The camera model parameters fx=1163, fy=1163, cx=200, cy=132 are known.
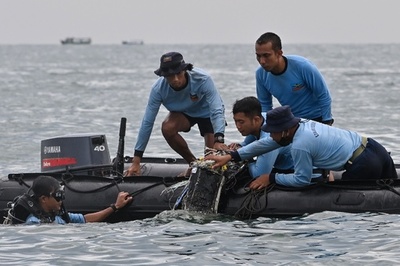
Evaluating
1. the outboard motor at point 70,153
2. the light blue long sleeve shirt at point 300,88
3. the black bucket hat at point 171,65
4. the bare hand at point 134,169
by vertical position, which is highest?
the black bucket hat at point 171,65

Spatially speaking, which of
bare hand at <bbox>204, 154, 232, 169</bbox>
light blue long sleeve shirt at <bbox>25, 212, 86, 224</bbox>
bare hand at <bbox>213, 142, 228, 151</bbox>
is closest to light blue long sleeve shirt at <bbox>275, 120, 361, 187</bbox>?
bare hand at <bbox>204, 154, 232, 169</bbox>

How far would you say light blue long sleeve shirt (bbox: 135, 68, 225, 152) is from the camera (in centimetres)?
1270

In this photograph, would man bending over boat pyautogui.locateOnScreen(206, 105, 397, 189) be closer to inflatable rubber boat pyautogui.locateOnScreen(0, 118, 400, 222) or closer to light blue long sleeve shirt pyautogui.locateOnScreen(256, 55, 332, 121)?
inflatable rubber boat pyautogui.locateOnScreen(0, 118, 400, 222)

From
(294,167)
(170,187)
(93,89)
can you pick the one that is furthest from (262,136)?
(93,89)

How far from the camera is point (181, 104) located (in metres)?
13.0

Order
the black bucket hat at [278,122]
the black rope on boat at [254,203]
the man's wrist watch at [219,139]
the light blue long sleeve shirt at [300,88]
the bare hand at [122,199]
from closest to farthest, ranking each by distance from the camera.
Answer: the black bucket hat at [278,122], the black rope on boat at [254,203], the bare hand at [122,199], the light blue long sleeve shirt at [300,88], the man's wrist watch at [219,139]

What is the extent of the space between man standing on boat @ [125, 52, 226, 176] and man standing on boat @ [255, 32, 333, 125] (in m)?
0.63

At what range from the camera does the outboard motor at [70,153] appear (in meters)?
12.8

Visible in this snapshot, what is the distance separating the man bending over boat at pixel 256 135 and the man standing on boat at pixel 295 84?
0.67 meters

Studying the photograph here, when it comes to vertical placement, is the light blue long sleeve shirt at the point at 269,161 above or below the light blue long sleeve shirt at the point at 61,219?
above

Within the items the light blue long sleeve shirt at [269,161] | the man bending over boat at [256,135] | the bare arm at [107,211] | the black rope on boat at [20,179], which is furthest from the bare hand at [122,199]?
the light blue long sleeve shirt at [269,161]

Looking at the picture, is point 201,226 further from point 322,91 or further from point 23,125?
point 23,125

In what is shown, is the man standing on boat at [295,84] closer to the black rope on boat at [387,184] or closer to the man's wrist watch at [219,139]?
the man's wrist watch at [219,139]

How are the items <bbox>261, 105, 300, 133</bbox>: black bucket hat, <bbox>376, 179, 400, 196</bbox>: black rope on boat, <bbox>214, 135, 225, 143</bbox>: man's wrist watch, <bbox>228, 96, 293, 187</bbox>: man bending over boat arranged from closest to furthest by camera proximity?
<bbox>261, 105, 300, 133</bbox>: black bucket hat < <bbox>228, 96, 293, 187</bbox>: man bending over boat < <bbox>376, 179, 400, 196</bbox>: black rope on boat < <bbox>214, 135, 225, 143</bbox>: man's wrist watch
